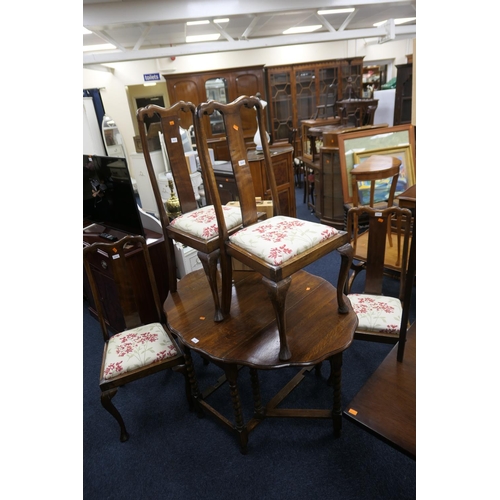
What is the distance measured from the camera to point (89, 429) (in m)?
1.88

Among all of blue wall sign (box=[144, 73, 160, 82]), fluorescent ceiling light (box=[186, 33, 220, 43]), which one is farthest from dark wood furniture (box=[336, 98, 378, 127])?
blue wall sign (box=[144, 73, 160, 82])

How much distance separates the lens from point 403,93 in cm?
520

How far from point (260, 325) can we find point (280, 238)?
16.7 inches

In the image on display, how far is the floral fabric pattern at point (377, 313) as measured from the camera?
5.62ft

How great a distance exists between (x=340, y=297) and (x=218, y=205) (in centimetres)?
67

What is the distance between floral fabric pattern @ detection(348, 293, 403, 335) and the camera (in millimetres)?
1712

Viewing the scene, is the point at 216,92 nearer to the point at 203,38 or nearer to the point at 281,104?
the point at 203,38

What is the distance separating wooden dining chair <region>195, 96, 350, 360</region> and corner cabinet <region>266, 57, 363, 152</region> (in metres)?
5.24

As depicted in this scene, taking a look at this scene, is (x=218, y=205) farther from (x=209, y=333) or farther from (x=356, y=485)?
(x=356, y=485)

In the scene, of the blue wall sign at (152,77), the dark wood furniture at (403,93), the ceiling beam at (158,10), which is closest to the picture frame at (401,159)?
the ceiling beam at (158,10)

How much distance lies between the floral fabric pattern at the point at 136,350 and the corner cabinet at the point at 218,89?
162 inches

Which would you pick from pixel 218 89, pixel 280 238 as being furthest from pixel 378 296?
pixel 218 89

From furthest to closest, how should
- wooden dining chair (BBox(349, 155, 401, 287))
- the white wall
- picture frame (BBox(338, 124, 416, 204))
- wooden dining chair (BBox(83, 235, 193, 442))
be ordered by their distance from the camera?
1. the white wall
2. picture frame (BBox(338, 124, 416, 204))
3. wooden dining chair (BBox(349, 155, 401, 287))
4. wooden dining chair (BBox(83, 235, 193, 442))

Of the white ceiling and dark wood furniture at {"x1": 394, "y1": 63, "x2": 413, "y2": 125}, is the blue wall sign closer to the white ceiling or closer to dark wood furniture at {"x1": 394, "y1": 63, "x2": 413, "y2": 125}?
the white ceiling
